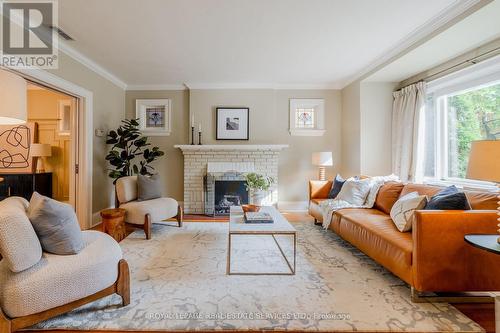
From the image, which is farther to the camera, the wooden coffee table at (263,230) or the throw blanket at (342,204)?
the throw blanket at (342,204)

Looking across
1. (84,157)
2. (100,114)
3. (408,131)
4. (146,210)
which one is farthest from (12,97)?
(408,131)

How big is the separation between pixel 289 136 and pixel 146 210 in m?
3.11

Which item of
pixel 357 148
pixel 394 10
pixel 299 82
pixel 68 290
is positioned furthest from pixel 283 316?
pixel 299 82

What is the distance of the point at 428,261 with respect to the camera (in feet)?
6.01

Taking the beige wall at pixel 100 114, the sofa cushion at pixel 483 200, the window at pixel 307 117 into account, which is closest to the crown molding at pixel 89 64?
the beige wall at pixel 100 114

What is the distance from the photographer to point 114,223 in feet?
10.5

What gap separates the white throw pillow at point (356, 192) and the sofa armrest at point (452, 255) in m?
1.55

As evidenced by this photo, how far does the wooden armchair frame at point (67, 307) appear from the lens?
140cm

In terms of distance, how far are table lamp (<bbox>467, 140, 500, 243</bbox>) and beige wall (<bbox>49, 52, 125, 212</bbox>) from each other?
14.7 feet

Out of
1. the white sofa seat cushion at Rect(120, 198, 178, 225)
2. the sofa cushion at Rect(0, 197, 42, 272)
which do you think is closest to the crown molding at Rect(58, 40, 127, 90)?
the white sofa seat cushion at Rect(120, 198, 178, 225)

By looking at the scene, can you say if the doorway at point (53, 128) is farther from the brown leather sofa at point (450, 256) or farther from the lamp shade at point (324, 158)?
the brown leather sofa at point (450, 256)

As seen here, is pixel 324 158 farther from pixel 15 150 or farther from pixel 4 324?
pixel 15 150

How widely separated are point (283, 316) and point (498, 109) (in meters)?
3.32

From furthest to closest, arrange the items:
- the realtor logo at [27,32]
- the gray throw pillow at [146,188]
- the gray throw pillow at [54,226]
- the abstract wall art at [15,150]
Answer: the abstract wall art at [15,150] < the gray throw pillow at [146,188] < the realtor logo at [27,32] < the gray throw pillow at [54,226]
